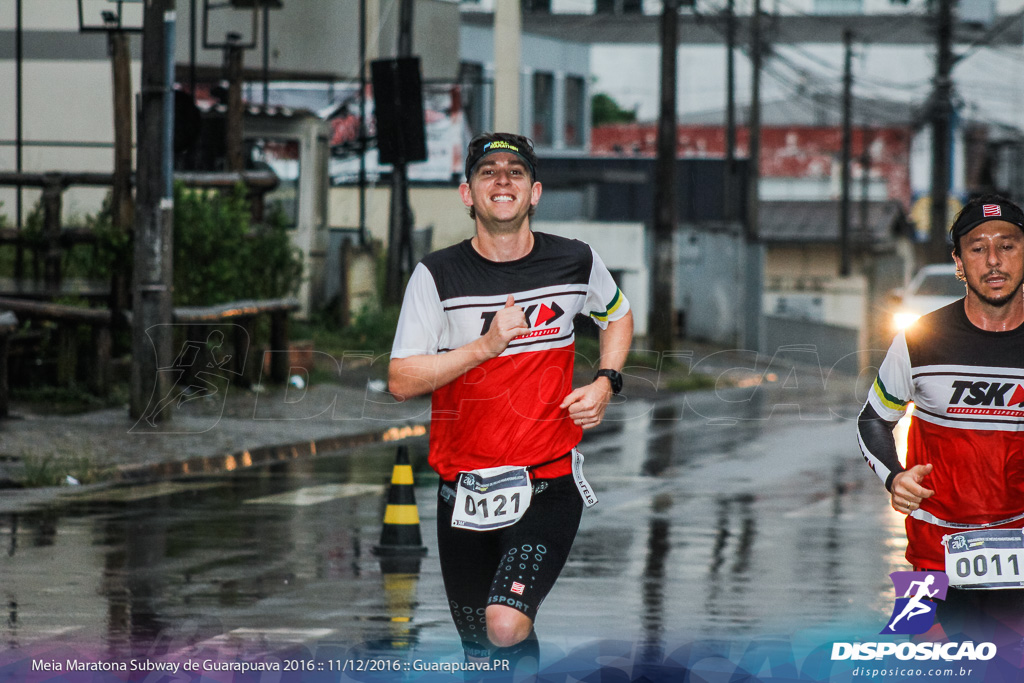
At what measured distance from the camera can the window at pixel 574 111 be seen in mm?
65125

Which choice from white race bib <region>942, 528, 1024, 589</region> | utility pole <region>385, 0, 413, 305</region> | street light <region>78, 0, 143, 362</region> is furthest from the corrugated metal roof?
white race bib <region>942, 528, 1024, 589</region>

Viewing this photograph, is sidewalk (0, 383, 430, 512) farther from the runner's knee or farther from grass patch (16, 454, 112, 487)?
the runner's knee

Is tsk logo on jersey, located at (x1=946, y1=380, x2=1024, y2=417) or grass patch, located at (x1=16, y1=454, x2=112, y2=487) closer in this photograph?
tsk logo on jersey, located at (x1=946, y1=380, x2=1024, y2=417)

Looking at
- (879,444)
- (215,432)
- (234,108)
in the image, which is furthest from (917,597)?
(234,108)

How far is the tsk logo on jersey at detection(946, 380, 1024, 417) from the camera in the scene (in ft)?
17.4

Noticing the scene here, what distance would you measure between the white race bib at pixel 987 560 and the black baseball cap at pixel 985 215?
0.97m

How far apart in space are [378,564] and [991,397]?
19.3 feet

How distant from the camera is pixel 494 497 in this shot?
18.5 feet

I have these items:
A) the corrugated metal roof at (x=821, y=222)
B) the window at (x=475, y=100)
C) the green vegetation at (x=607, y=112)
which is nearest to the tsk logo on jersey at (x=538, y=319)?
the window at (x=475, y=100)

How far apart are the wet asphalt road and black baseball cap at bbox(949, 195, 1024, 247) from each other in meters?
3.26

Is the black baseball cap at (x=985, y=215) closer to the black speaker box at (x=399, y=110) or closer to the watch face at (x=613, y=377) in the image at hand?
the watch face at (x=613, y=377)

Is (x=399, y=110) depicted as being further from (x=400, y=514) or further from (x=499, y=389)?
(x=499, y=389)

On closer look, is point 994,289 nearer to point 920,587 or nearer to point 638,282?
point 920,587

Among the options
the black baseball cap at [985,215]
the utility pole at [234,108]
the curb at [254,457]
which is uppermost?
the utility pole at [234,108]
